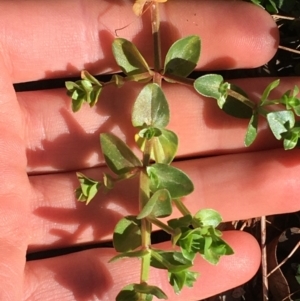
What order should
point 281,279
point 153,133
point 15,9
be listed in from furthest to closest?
point 281,279
point 15,9
point 153,133

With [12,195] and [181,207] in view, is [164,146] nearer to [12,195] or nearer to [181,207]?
[181,207]

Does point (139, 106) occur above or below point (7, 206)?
above

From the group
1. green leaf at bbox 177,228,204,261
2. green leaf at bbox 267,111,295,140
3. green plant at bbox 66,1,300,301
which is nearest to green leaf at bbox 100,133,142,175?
green plant at bbox 66,1,300,301

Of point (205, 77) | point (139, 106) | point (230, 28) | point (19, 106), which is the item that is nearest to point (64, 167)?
point (19, 106)

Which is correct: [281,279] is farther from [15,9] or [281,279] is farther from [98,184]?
[15,9]

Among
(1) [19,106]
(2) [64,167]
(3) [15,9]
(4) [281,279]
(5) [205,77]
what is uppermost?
(3) [15,9]

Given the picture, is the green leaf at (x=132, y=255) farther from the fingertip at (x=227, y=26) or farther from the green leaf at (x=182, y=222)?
the fingertip at (x=227, y=26)
